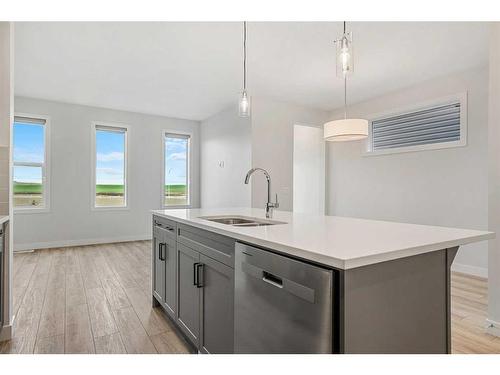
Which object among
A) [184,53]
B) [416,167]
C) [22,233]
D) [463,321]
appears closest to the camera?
[463,321]

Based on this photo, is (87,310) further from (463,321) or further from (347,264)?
(463,321)

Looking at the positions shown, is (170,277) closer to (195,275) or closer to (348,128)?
(195,275)

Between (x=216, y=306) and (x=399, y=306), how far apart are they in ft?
3.13

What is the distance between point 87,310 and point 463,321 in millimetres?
3202

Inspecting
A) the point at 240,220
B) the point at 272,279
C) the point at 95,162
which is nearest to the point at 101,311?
the point at 240,220

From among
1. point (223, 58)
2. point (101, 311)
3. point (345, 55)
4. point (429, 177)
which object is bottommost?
point (101, 311)

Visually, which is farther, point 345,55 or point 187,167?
point 187,167

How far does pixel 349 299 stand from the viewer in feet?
3.18

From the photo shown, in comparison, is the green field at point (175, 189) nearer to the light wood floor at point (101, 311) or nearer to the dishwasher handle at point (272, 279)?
the light wood floor at point (101, 311)

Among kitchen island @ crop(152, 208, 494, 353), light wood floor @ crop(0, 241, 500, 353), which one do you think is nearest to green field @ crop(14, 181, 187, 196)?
light wood floor @ crop(0, 241, 500, 353)

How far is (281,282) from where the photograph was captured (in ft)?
3.86
